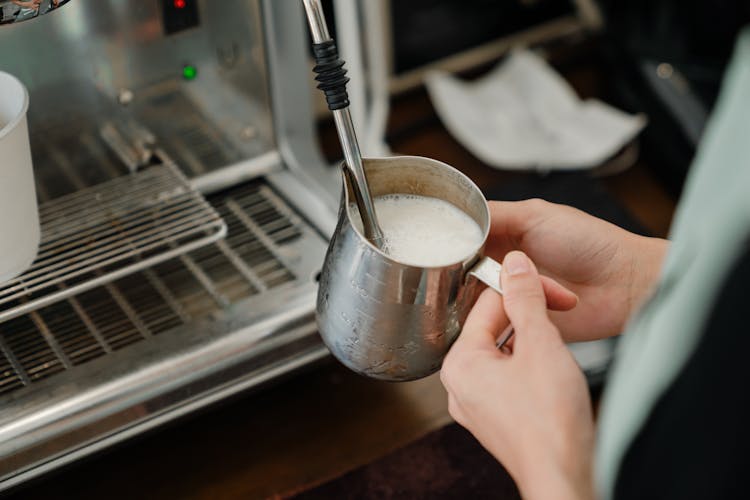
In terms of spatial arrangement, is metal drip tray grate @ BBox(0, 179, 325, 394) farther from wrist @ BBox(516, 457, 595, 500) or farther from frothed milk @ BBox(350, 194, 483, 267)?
wrist @ BBox(516, 457, 595, 500)

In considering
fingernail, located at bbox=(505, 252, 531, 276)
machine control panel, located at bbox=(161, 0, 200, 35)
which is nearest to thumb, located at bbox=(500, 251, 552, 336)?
fingernail, located at bbox=(505, 252, 531, 276)

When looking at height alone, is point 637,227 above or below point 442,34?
below

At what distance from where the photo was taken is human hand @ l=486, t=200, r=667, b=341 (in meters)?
0.64

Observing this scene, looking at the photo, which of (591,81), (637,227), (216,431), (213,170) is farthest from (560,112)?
(216,431)

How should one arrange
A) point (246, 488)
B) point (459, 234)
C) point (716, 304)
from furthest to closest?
1. point (246, 488)
2. point (459, 234)
3. point (716, 304)

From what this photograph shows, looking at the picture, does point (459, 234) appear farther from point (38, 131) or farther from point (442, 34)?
point (442, 34)

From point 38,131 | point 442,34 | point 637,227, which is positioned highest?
point 38,131

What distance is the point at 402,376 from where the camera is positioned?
1.80 feet

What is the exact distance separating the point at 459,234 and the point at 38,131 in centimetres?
39

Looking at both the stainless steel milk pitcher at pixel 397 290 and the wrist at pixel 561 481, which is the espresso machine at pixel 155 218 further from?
the wrist at pixel 561 481

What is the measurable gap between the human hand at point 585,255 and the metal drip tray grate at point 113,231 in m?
0.24

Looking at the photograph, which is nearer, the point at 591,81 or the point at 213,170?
the point at 213,170

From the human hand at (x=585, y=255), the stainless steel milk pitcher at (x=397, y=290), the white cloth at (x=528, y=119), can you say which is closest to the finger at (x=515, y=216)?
the human hand at (x=585, y=255)

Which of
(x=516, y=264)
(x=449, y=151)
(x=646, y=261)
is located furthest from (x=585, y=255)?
(x=449, y=151)
